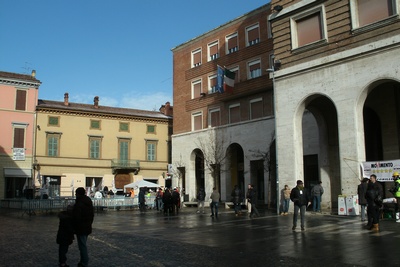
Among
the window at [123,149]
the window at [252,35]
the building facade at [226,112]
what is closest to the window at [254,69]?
the building facade at [226,112]

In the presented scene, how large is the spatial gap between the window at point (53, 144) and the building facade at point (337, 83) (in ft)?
105

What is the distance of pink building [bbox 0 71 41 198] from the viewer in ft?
147

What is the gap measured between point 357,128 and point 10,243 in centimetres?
1526

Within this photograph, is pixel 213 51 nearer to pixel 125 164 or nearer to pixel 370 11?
pixel 125 164

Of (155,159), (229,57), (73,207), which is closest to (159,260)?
(73,207)

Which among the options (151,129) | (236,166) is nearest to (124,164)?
(151,129)

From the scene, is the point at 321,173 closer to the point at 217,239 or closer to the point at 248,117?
the point at 248,117

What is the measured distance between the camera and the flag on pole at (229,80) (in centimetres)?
3484

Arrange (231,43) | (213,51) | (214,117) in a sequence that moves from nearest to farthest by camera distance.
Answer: (231,43)
(214,117)
(213,51)

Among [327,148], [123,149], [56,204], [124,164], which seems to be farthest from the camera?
[123,149]

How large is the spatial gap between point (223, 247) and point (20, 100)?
136 feet

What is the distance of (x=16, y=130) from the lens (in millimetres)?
45938

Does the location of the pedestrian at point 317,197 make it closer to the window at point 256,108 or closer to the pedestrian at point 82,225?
the window at point 256,108

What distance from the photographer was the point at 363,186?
55.6ft
